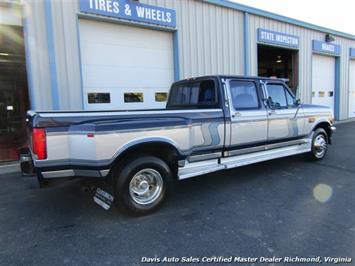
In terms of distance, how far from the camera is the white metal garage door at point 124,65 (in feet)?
24.7

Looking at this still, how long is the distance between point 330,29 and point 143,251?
53.2 ft

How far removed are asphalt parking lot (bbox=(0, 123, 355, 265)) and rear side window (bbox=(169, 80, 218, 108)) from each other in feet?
5.05

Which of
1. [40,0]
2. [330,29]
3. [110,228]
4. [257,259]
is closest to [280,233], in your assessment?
[257,259]

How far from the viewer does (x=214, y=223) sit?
3523 millimetres

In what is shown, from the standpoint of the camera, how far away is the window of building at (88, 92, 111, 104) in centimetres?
759

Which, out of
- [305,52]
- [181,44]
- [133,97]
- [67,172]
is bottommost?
[67,172]

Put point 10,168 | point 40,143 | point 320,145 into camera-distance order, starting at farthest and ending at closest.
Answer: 1. point 320,145
2. point 10,168
3. point 40,143

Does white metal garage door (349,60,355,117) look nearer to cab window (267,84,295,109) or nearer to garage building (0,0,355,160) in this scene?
garage building (0,0,355,160)

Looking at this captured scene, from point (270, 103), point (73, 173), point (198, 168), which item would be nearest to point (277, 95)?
point (270, 103)

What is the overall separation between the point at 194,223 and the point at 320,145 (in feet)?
14.9

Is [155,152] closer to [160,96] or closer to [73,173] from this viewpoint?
[73,173]

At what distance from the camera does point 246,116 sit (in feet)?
16.1

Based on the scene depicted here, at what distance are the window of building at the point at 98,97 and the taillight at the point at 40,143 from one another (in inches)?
182

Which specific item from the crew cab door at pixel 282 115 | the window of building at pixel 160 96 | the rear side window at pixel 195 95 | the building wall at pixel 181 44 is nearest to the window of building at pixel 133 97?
the window of building at pixel 160 96
